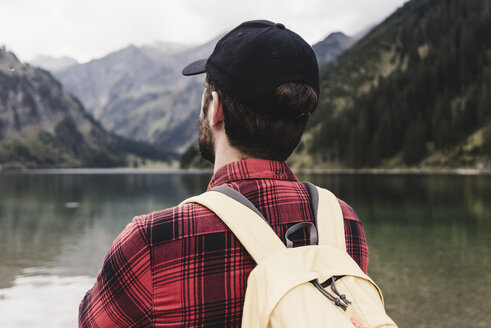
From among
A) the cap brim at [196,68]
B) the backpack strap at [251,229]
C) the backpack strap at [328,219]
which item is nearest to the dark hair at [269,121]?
the cap brim at [196,68]

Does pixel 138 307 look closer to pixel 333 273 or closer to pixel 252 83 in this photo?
pixel 333 273

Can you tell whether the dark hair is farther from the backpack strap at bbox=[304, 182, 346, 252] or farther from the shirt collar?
the backpack strap at bbox=[304, 182, 346, 252]

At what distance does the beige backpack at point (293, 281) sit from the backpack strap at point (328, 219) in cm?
6

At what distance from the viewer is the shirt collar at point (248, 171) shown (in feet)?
7.59

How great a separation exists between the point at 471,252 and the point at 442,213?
16346 millimetres

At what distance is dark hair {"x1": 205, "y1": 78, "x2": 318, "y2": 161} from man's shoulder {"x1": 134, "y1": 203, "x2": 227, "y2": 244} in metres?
0.52

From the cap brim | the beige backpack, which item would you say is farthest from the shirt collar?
the cap brim

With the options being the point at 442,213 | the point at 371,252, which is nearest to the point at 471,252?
the point at 371,252

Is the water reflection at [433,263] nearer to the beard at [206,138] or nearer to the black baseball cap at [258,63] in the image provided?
the beard at [206,138]

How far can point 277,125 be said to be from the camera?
2.35 m

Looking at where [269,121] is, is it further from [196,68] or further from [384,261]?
[384,261]

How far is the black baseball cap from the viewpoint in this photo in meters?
2.24

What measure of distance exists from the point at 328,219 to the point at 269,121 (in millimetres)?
633

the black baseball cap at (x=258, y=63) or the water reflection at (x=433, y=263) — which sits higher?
the black baseball cap at (x=258, y=63)
